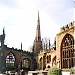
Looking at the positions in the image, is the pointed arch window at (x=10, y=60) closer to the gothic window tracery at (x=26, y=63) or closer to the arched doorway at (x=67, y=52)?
the gothic window tracery at (x=26, y=63)

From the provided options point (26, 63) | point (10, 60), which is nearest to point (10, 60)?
point (10, 60)

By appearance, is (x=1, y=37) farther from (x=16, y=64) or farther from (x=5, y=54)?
(x=16, y=64)

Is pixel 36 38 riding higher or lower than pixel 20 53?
higher

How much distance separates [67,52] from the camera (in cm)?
2633

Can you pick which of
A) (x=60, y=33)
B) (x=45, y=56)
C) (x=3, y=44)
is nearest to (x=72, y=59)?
(x=60, y=33)

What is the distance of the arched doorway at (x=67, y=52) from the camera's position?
2552 cm

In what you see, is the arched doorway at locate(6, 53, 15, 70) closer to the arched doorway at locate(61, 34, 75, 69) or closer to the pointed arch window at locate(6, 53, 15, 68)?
the pointed arch window at locate(6, 53, 15, 68)

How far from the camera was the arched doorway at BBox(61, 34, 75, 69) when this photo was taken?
83.7ft

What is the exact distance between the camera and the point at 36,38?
58.0 meters

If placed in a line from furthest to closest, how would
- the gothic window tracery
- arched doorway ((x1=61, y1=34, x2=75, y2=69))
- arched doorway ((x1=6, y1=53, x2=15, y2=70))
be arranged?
the gothic window tracery → arched doorway ((x1=6, y1=53, x2=15, y2=70)) → arched doorway ((x1=61, y1=34, x2=75, y2=69))

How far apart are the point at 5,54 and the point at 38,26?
16499 millimetres

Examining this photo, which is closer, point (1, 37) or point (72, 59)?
point (72, 59)

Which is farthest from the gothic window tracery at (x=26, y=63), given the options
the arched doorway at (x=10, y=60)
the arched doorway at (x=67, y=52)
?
the arched doorway at (x=67, y=52)

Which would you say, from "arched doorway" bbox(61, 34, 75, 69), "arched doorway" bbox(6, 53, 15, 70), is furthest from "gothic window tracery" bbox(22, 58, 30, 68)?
"arched doorway" bbox(61, 34, 75, 69)
